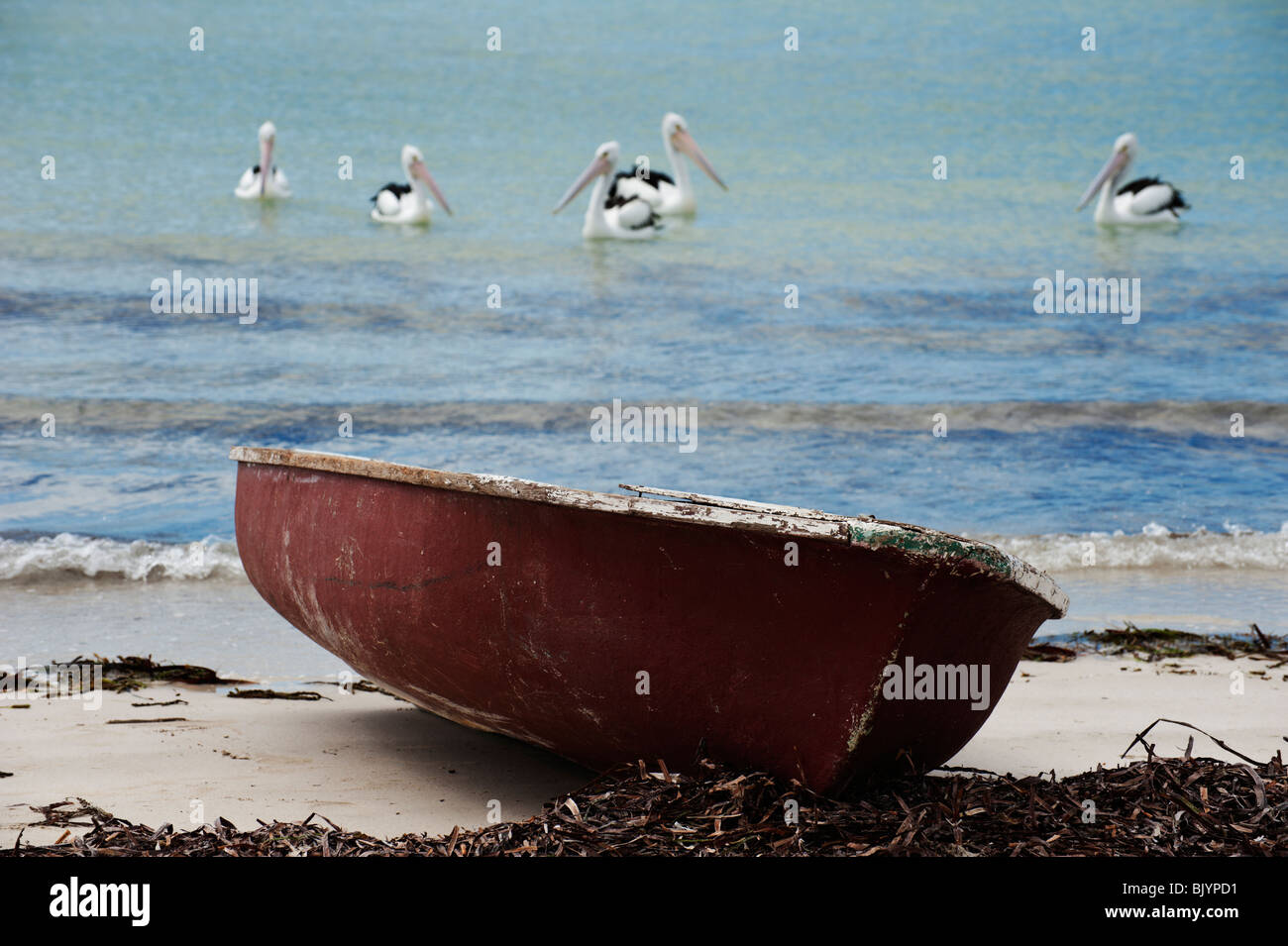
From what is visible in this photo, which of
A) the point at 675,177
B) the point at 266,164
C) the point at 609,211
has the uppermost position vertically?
the point at 675,177

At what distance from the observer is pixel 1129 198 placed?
70.8 ft

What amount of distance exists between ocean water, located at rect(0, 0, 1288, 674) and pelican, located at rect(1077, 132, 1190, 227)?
1.67 feet

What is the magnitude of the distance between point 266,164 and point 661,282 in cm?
792

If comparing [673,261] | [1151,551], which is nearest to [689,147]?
[673,261]

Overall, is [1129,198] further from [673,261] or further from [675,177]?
[673,261]

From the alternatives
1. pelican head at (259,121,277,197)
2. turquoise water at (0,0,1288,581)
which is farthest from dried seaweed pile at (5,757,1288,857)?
pelican head at (259,121,277,197)

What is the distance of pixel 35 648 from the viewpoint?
5.33 meters

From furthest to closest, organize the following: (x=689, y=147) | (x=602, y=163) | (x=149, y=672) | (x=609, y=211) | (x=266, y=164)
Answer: (x=689, y=147) < (x=266, y=164) < (x=609, y=211) < (x=602, y=163) < (x=149, y=672)

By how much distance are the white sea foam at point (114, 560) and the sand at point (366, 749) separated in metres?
2.18

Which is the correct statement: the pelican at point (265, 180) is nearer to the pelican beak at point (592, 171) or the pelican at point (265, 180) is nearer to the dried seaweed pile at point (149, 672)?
the pelican beak at point (592, 171)

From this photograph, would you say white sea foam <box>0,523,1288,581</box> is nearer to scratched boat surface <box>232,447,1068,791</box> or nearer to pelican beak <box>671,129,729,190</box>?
scratched boat surface <box>232,447,1068,791</box>
